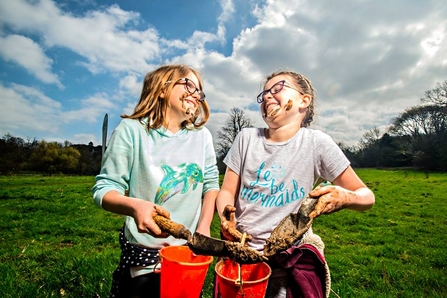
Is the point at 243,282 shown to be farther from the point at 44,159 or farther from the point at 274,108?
the point at 44,159

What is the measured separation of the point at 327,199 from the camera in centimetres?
158

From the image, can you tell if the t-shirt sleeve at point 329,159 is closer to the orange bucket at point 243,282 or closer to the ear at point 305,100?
the ear at point 305,100

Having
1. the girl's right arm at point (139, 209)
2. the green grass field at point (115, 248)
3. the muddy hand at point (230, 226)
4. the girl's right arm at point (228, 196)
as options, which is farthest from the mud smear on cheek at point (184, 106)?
the green grass field at point (115, 248)

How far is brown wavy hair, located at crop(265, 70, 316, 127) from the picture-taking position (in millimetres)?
2828

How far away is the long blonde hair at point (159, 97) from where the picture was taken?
105 inches

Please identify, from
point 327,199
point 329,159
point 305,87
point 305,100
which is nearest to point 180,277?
point 327,199

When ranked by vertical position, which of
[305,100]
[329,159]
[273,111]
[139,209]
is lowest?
[139,209]

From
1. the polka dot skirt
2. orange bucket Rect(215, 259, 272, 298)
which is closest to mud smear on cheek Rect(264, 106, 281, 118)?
orange bucket Rect(215, 259, 272, 298)

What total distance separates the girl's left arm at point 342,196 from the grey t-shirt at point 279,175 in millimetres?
94

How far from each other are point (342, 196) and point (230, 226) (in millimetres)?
743

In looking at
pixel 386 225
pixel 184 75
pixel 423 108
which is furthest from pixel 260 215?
pixel 423 108

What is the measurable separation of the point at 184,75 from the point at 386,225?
43.6ft

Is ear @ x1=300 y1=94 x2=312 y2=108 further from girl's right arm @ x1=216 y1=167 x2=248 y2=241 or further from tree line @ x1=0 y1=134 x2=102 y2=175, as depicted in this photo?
tree line @ x1=0 y1=134 x2=102 y2=175

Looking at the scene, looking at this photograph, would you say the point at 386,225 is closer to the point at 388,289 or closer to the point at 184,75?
the point at 388,289
